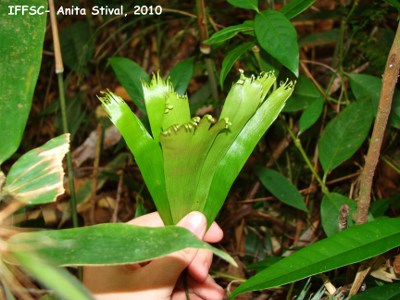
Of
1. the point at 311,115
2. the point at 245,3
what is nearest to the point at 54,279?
the point at 245,3

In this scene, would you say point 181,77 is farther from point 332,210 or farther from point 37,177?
point 37,177

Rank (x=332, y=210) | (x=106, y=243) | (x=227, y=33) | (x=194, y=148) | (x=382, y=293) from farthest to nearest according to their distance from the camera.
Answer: (x=332, y=210) → (x=227, y=33) → (x=382, y=293) → (x=194, y=148) → (x=106, y=243)

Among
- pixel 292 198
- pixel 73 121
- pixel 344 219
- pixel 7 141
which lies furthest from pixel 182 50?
pixel 7 141

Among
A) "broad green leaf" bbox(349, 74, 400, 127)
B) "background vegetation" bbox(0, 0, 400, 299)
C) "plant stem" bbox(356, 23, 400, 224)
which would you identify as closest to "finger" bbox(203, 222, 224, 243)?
"background vegetation" bbox(0, 0, 400, 299)

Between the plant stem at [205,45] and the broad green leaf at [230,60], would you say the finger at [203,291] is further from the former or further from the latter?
the plant stem at [205,45]

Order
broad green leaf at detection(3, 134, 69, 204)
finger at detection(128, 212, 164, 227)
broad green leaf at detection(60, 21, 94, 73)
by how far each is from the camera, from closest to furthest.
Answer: broad green leaf at detection(3, 134, 69, 204) → finger at detection(128, 212, 164, 227) → broad green leaf at detection(60, 21, 94, 73)

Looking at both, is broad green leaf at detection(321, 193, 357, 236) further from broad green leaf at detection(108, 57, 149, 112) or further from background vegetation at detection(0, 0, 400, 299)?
broad green leaf at detection(108, 57, 149, 112)
